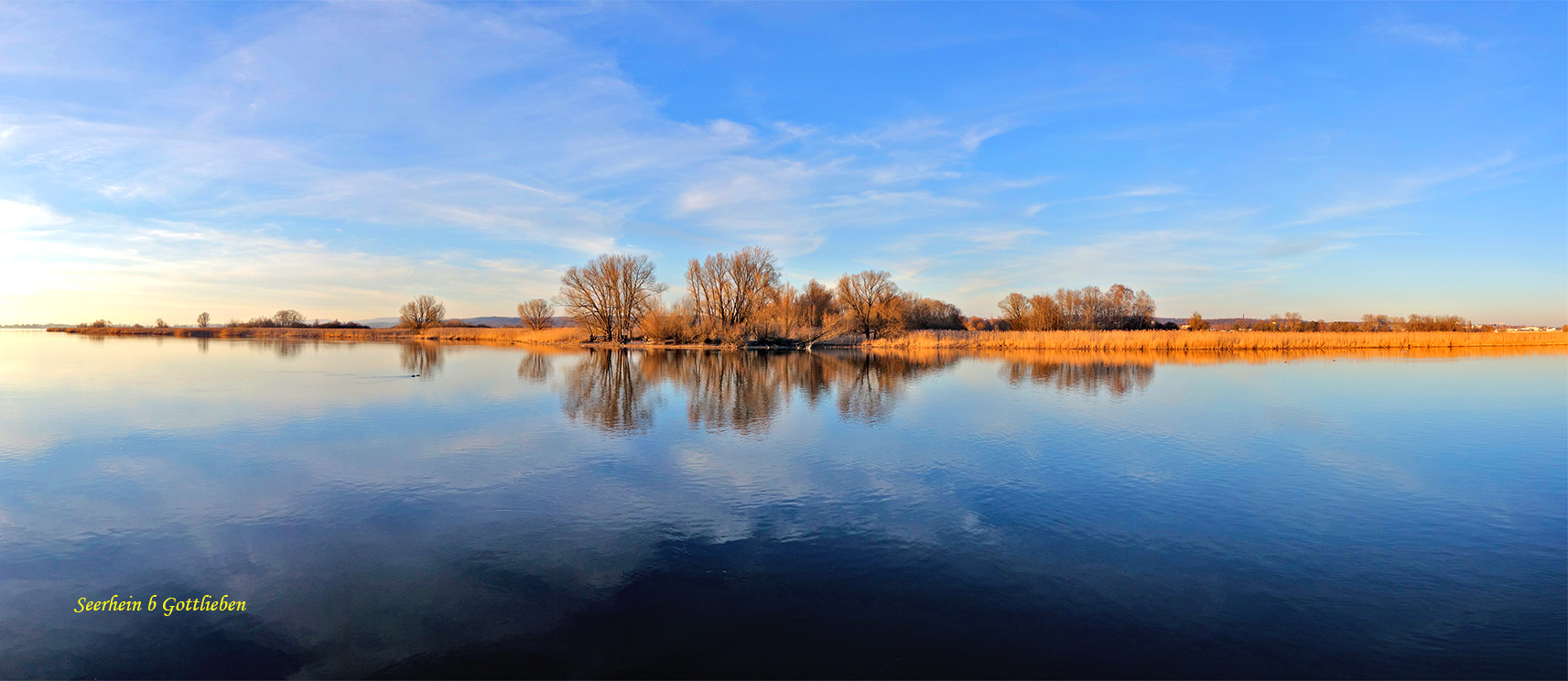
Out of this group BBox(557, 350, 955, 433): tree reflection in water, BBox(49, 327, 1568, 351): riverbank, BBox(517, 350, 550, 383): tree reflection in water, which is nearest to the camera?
BBox(557, 350, 955, 433): tree reflection in water

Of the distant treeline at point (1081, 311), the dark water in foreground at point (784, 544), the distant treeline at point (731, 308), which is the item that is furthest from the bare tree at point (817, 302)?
the dark water in foreground at point (784, 544)

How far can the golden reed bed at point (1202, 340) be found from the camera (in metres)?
40.9

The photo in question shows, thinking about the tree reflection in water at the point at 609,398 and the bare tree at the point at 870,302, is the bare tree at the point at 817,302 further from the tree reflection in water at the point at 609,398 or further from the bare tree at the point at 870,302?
the tree reflection in water at the point at 609,398

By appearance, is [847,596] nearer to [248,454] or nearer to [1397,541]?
[1397,541]

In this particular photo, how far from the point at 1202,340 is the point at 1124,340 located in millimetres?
5724

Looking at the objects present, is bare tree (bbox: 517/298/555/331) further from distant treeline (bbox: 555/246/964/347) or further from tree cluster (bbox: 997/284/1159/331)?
tree cluster (bbox: 997/284/1159/331)

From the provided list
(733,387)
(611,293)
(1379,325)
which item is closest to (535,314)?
(611,293)

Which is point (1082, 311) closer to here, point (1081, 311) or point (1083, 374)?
point (1081, 311)

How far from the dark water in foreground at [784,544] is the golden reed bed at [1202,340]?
28659 millimetres

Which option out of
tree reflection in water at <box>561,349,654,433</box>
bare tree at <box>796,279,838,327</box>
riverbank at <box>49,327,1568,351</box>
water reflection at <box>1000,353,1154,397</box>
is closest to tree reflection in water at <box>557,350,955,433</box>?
tree reflection in water at <box>561,349,654,433</box>

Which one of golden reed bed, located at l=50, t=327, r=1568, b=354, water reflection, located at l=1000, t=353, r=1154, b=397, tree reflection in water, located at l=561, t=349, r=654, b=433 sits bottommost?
tree reflection in water, located at l=561, t=349, r=654, b=433

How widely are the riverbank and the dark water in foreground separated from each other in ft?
95.2

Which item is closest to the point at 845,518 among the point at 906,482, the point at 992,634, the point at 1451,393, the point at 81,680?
the point at 906,482

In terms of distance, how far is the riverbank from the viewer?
4103 centimetres
